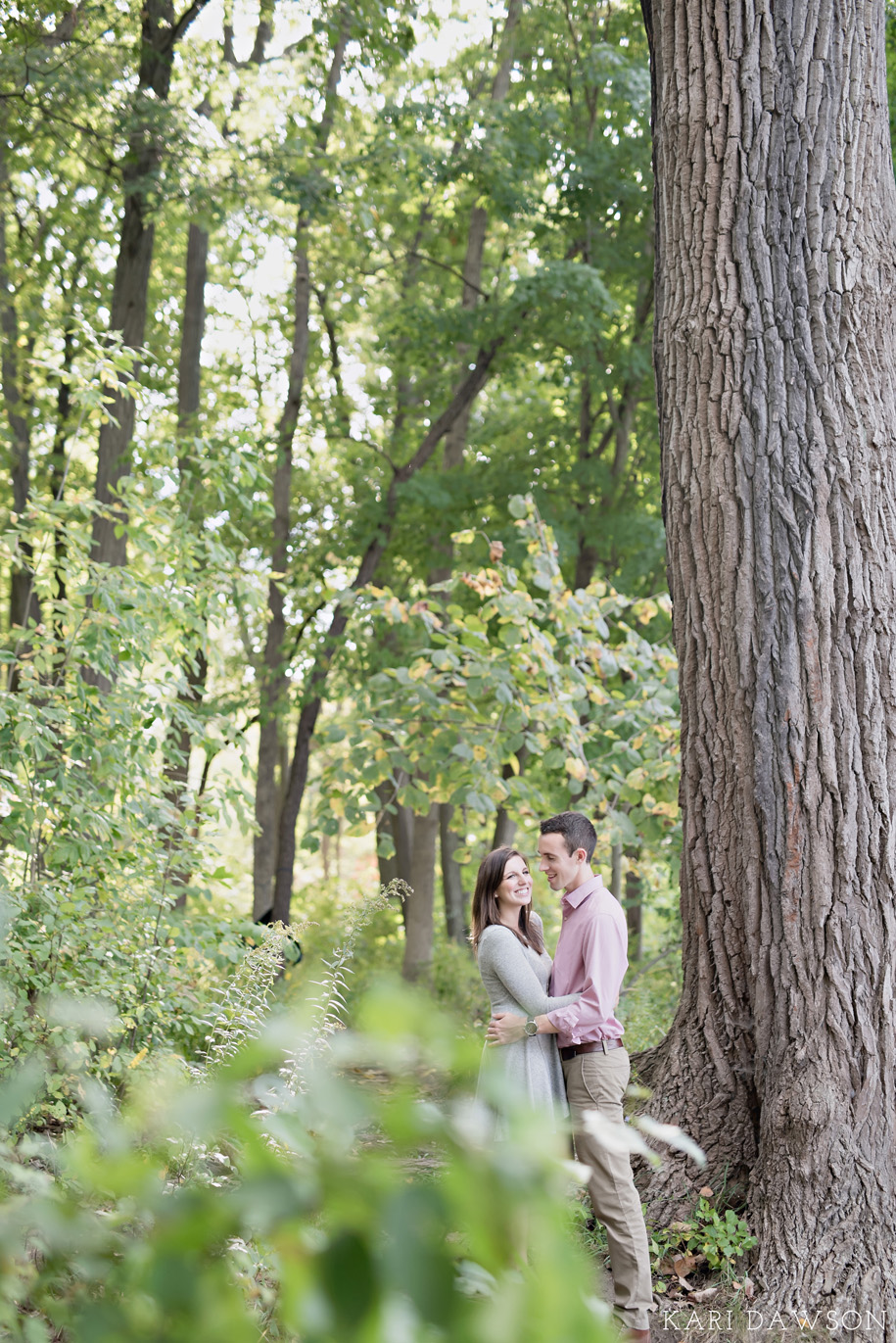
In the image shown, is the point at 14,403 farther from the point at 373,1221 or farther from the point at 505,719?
the point at 373,1221

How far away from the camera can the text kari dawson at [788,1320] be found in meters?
3.40

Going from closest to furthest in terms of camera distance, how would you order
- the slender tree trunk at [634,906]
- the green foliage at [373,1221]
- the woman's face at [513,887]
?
1. the green foliage at [373,1221]
2. the woman's face at [513,887]
3. the slender tree trunk at [634,906]

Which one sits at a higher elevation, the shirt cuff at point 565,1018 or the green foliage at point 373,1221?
the green foliage at point 373,1221

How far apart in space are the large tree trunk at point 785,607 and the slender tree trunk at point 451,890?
39.7 feet

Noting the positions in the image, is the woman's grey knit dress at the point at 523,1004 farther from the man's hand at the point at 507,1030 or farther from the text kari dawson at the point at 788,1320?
the text kari dawson at the point at 788,1320

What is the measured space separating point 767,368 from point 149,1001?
12.7 ft

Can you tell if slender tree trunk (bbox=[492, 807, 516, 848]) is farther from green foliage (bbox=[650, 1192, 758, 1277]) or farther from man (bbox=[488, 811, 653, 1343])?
green foliage (bbox=[650, 1192, 758, 1277])

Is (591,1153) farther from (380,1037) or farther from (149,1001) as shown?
(380,1037)

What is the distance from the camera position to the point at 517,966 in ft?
13.3

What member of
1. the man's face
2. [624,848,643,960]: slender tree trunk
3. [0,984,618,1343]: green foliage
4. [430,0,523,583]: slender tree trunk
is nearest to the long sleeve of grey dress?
the man's face

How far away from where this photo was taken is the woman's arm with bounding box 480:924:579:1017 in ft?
13.1

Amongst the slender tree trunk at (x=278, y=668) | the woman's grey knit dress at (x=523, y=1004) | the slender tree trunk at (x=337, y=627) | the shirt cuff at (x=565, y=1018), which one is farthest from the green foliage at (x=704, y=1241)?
the slender tree trunk at (x=278, y=668)

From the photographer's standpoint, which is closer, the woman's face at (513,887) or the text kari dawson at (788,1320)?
the text kari dawson at (788,1320)

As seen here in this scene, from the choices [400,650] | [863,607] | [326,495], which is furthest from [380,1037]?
[326,495]
